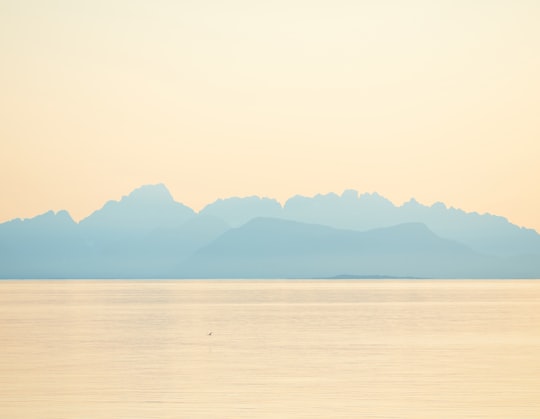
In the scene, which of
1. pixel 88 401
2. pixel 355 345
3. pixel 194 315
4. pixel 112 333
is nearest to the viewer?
pixel 88 401

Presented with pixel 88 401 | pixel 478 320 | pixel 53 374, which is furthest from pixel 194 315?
pixel 88 401

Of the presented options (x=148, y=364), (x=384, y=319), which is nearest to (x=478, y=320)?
(x=384, y=319)

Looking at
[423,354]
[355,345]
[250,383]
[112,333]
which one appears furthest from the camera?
[112,333]

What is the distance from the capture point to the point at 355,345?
68.6 m

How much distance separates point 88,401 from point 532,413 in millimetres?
17556

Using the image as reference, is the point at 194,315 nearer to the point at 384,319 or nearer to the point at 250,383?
the point at 384,319

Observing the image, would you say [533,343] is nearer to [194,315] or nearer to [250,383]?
[250,383]

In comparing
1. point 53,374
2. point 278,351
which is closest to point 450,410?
point 53,374

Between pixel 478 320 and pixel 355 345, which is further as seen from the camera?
pixel 478 320

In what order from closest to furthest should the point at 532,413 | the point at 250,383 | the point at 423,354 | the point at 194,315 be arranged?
1. the point at 532,413
2. the point at 250,383
3. the point at 423,354
4. the point at 194,315

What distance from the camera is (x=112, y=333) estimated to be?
271ft

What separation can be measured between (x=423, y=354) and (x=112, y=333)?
101 feet

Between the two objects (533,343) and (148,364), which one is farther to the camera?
(533,343)

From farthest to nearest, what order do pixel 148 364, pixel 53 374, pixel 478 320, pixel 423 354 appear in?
pixel 478 320
pixel 423 354
pixel 148 364
pixel 53 374
